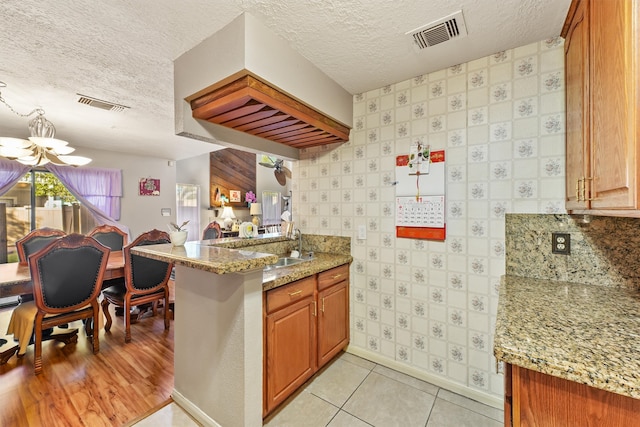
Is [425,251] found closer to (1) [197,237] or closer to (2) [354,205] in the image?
(2) [354,205]

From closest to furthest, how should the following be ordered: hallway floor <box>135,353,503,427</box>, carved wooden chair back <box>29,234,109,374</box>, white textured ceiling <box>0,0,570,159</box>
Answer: white textured ceiling <box>0,0,570,159</box>, hallway floor <box>135,353,503,427</box>, carved wooden chair back <box>29,234,109,374</box>

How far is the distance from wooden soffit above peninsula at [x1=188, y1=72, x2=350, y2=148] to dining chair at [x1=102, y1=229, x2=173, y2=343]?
1.59m

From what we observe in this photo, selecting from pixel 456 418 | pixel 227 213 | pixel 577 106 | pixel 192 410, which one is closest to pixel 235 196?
pixel 227 213

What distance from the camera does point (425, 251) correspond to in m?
2.02

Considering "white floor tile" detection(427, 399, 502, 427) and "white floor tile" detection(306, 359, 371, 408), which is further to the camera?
"white floor tile" detection(306, 359, 371, 408)

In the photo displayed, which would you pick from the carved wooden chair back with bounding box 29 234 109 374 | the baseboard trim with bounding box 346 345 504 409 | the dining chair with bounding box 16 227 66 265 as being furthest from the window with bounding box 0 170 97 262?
the baseboard trim with bounding box 346 345 504 409

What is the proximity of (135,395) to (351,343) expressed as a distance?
1681 mm

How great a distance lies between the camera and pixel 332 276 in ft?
7.06

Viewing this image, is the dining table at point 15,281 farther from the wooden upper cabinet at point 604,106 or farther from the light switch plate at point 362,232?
the wooden upper cabinet at point 604,106

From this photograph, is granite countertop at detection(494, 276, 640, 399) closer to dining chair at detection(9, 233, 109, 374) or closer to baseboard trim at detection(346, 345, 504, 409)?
baseboard trim at detection(346, 345, 504, 409)

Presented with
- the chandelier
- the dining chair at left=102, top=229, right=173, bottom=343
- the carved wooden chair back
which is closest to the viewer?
the carved wooden chair back

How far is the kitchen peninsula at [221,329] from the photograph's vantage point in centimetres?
139

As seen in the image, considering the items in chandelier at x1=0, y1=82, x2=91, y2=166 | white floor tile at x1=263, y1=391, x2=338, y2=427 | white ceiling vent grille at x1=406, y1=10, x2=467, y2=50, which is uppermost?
white ceiling vent grille at x1=406, y1=10, x2=467, y2=50

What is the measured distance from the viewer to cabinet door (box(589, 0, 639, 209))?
29.8 inches
